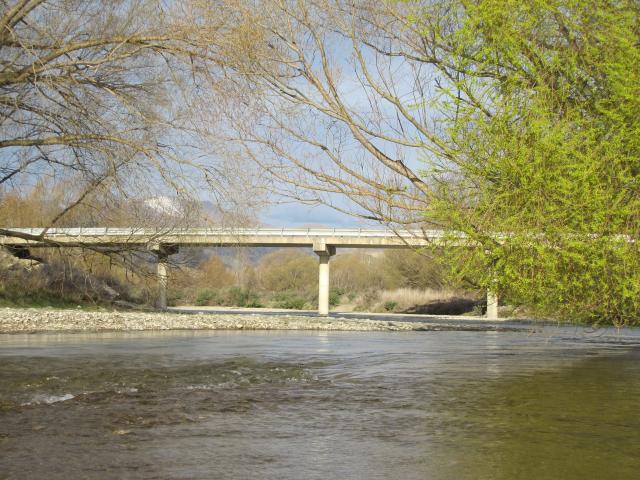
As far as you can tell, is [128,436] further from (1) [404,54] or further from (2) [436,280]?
(2) [436,280]

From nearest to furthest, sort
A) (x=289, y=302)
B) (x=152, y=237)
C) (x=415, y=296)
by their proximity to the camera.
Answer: (x=152, y=237) < (x=415, y=296) < (x=289, y=302)

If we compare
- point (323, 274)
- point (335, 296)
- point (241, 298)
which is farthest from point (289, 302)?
point (323, 274)

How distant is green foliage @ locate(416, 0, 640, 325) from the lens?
8875 millimetres

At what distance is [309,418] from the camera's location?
7.76m

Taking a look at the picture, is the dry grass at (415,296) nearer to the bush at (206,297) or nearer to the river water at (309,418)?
the bush at (206,297)

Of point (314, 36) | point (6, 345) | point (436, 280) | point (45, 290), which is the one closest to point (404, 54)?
point (314, 36)

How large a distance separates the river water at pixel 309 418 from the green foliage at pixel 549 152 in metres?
1.61

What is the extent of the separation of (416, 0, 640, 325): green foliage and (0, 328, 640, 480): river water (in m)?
1.61

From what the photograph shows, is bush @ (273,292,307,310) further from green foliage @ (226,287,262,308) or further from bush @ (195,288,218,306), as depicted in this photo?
bush @ (195,288,218,306)

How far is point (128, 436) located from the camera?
21.6 ft

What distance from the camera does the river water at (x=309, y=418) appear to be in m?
5.61

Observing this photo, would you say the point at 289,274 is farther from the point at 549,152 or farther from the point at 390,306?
the point at 549,152

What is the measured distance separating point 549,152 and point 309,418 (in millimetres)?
4104

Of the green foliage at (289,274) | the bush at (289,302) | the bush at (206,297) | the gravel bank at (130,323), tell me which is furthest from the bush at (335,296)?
the gravel bank at (130,323)
